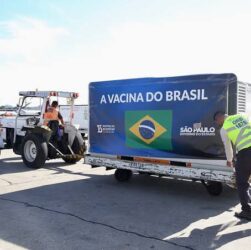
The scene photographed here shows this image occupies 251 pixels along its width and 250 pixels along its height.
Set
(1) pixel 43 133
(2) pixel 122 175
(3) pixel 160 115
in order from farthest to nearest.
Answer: (1) pixel 43 133 → (2) pixel 122 175 → (3) pixel 160 115

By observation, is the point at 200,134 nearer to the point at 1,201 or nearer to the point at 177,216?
the point at 177,216

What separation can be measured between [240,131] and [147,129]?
243cm

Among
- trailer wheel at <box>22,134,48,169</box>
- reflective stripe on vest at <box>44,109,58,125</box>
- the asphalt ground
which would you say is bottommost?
the asphalt ground

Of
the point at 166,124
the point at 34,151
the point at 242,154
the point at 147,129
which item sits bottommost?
the point at 34,151

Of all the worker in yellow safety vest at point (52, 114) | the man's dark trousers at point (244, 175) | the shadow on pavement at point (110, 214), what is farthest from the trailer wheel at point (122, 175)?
the man's dark trousers at point (244, 175)

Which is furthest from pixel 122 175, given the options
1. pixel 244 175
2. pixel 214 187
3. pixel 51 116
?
pixel 244 175

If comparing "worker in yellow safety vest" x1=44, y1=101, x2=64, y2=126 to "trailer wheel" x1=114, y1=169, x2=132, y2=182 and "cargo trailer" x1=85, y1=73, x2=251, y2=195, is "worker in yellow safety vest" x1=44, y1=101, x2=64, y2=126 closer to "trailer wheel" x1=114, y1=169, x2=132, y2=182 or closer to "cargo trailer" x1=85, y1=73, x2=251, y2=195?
"cargo trailer" x1=85, y1=73, x2=251, y2=195

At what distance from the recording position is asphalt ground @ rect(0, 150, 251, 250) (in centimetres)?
530

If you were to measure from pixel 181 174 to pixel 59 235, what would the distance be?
301 centimetres

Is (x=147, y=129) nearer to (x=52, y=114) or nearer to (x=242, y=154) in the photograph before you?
(x=242, y=154)

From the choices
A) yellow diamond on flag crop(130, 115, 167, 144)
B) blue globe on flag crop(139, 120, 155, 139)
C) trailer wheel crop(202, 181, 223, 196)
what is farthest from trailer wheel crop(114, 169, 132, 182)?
trailer wheel crop(202, 181, 223, 196)

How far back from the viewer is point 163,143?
8086mm

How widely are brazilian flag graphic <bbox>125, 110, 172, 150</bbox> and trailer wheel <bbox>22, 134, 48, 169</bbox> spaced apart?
11.1ft

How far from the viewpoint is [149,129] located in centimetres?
824
